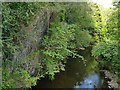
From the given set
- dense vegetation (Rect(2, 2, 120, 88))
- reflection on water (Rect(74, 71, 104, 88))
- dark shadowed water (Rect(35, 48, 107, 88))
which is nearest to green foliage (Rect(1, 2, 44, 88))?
dense vegetation (Rect(2, 2, 120, 88))

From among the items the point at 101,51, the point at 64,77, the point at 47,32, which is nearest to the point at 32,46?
the point at 47,32

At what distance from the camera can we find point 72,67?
7043 millimetres

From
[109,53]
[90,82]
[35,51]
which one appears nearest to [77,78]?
[90,82]

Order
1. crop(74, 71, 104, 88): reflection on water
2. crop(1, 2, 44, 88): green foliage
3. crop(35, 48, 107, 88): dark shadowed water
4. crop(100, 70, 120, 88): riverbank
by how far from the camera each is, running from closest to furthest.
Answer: crop(1, 2, 44, 88): green foliage, crop(100, 70, 120, 88): riverbank, crop(35, 48, 107, 88): dark shadowed water, crop(74, 71, 104, 88): reflection on water

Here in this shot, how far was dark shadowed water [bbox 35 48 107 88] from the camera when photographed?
5.16m

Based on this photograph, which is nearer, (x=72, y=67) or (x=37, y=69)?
(x=37, y=69)

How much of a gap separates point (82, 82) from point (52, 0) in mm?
3692

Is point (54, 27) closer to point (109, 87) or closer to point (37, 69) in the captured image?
point (37, 69)

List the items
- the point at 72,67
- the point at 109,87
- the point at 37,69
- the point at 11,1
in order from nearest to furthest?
the point at 11,1, the point at 37,69, the point at 109,87, the point at 72,67

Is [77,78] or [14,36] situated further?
[77,78]

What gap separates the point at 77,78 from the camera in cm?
582

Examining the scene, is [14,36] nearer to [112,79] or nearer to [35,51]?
[35,51]

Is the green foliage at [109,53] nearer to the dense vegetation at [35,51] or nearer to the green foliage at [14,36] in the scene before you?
the dense vegetation at [35,51]

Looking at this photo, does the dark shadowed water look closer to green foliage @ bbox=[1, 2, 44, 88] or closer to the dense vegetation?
the dense vegetation
